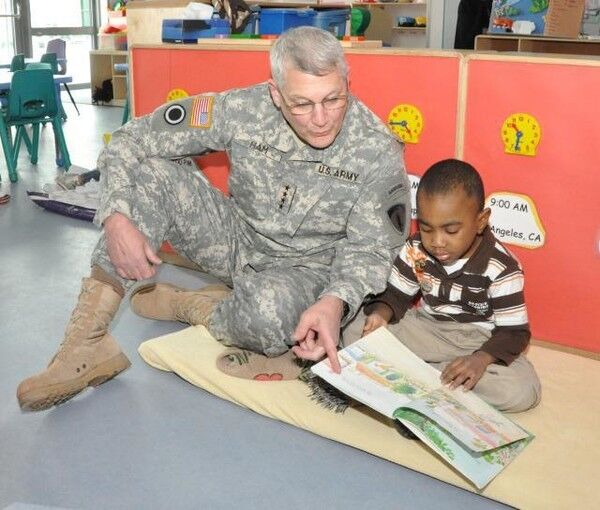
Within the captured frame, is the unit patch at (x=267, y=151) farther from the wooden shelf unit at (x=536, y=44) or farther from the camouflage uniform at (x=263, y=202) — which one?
the wooden shelf unit at (x=536, y=44)

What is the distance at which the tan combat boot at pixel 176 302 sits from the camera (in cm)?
230

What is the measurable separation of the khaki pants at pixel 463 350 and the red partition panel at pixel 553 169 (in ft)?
0.99

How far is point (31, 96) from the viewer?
492 cm

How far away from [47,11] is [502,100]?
893cm

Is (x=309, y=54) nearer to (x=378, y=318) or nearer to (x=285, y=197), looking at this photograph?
(x=285, y=197)

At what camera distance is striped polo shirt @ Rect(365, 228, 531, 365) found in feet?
6.06

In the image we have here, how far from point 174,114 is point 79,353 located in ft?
2.34

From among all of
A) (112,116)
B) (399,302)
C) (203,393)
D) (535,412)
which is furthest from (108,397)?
(112,116)

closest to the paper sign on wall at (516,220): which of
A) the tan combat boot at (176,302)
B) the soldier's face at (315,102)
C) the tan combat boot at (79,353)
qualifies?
the soldier's face at (315,102)

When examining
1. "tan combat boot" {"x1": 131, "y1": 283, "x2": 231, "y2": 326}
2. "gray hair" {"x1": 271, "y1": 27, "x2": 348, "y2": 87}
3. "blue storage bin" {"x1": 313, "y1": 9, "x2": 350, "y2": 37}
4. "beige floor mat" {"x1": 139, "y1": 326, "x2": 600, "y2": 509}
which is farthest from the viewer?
"blue storage bin" {"x1": 313, "y1": 9, "x2": 350, "y2": 37}

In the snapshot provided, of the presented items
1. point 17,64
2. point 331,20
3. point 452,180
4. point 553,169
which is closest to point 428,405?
point 452,180

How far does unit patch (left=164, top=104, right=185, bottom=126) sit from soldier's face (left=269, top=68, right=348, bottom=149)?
1.18ft

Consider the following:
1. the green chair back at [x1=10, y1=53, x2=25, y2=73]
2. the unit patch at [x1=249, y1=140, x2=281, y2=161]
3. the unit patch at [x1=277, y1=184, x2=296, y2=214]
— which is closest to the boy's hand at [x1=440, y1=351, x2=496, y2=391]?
the unit patch at [x1=277, y1=184, x2=296, y2=214]

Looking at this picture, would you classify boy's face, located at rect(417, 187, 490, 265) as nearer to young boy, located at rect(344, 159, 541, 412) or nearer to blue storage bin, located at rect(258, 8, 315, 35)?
young boy, located at rect(344, 159, 541, 412)
